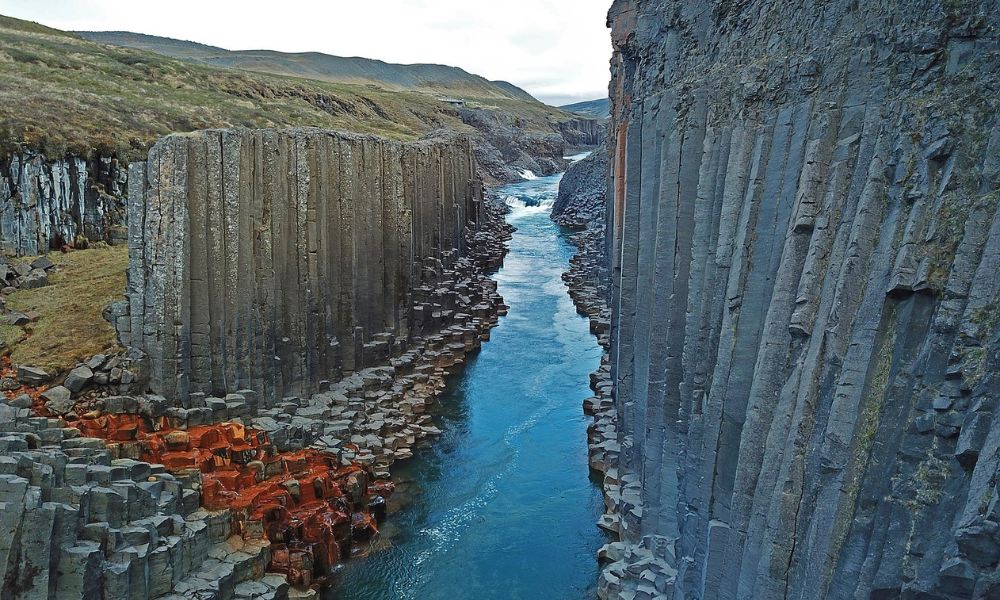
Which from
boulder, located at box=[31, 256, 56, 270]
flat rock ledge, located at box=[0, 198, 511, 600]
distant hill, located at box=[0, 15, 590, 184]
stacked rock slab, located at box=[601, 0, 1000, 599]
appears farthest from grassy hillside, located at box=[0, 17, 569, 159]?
stacked rock slab, located at box=[601, 0, 1000, 599]

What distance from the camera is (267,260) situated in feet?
53.5

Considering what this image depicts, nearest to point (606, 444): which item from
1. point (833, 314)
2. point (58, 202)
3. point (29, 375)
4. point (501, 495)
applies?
point (501, 495)

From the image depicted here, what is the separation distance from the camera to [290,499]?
13852 millimetres

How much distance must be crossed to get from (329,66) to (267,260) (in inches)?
4857

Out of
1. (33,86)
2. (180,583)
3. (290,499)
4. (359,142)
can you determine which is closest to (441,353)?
(359,142)

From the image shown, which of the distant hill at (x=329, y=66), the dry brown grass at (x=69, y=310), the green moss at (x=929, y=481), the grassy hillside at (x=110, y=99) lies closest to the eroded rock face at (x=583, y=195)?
the grassy hillside at (x=110, y=99)

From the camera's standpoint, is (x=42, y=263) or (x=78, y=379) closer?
(x=78, y=379)

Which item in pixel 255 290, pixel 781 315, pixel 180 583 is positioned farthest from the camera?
pixel 255 290

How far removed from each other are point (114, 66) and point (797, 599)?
3422 centimetres

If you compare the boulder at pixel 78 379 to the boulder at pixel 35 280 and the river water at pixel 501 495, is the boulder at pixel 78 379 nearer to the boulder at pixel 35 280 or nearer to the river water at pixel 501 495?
the boulder at pixel 35 280

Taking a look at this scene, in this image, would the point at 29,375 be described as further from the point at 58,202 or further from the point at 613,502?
the point at 613,502

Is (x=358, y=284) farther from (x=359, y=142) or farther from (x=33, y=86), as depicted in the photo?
(x=33, y=86)

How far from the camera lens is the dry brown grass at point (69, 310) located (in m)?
14.7

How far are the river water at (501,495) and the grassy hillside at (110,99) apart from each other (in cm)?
1192
